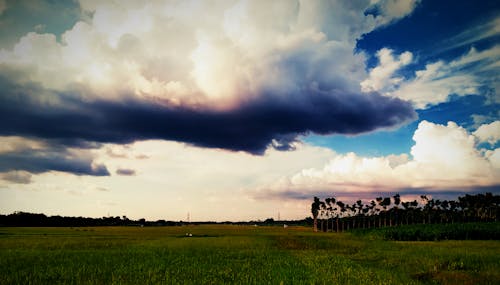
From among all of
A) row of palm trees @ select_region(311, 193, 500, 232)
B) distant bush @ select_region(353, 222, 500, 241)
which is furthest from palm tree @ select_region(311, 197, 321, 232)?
distant bush @ select_region(353, 222, 500, 241)

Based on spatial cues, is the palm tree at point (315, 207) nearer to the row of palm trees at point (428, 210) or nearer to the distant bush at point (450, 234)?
the row of palm trees at point (428, 210)

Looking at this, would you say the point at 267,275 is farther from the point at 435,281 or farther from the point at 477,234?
the point at 477,234

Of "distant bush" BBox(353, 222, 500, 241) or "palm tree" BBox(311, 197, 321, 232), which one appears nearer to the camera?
"distant bush" BBox(353, 222, 500, 241)

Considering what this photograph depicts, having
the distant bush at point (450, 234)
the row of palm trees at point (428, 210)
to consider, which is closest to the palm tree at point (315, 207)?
the row of palm trees at point (428, 210)

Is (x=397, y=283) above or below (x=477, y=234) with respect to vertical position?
above

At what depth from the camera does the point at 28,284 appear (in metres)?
14.8

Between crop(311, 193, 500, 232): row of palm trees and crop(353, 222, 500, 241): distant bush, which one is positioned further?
crop(311, 193, 500, 232): row of palm trees

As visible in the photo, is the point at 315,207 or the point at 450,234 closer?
the point at 450,234

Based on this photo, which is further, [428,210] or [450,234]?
[428,210]

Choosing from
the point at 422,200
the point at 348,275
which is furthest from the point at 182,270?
the point at 422,200

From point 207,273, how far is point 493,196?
666 feet

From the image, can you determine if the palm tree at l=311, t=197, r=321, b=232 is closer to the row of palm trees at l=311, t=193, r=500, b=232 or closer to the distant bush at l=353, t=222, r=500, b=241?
the row of palm trees at l=311, t=193, r=500, b=232

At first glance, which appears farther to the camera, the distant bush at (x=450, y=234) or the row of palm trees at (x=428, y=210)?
the row of palm trees at (x=428, y=210)

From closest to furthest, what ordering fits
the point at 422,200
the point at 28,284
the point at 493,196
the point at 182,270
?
the point at 28,284 < the point at 182,270 < the point at 493,196 < the point at 422,200
